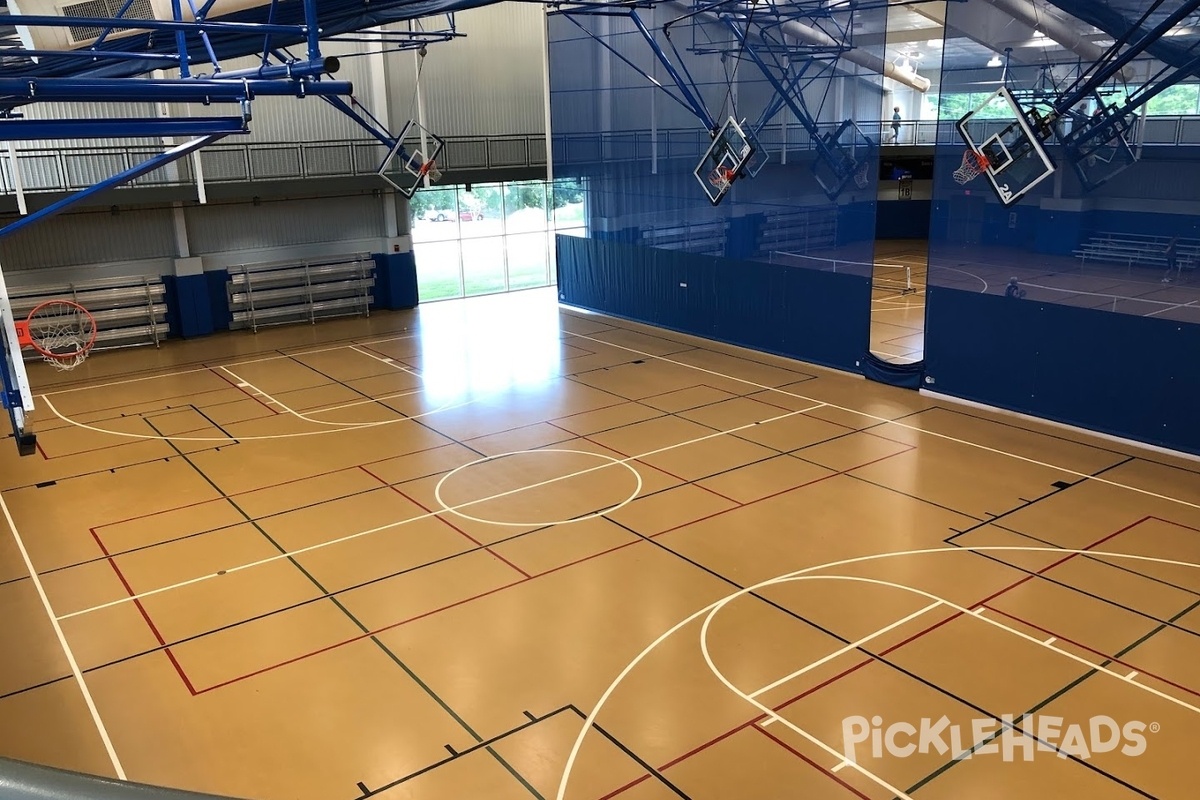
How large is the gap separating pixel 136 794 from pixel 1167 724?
8.53 m

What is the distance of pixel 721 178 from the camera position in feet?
67.1

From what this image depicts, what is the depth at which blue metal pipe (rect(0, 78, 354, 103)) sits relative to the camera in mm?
7902

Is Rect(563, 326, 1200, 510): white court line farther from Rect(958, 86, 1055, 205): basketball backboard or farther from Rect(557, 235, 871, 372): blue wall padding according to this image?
Rect(958, 86, 1055, 205): basketball backboard

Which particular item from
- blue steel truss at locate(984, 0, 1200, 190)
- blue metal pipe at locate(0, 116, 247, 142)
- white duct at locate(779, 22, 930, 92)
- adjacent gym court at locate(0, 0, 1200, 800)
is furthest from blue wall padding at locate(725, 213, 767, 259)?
blue metal pipe at locate(0, 116, 247, 142)

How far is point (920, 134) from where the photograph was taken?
35.7m

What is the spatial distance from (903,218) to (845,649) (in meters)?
30.6

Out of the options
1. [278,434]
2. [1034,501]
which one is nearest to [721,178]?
[278,434]

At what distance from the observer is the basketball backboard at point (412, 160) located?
20708 mm

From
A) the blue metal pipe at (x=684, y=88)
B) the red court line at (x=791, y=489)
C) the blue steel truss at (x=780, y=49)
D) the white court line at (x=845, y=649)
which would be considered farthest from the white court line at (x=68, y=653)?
the blue metal pipe at (x=684, y=88)

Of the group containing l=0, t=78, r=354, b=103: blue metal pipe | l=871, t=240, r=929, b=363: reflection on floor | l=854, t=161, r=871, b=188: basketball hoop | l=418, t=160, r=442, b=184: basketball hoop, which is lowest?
l=871, t=240, r=929, b=363: reflection on floor

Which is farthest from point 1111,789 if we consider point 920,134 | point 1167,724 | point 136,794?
point 920,134

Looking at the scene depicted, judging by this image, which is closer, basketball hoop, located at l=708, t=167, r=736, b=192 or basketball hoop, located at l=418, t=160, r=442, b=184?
basketball hoop, located at l=708, t=167, r=736, b=192

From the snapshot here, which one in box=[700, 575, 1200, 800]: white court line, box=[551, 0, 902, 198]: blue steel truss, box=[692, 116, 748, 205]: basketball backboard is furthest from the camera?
box=[692, 116, 748, 205]: basketball backboard

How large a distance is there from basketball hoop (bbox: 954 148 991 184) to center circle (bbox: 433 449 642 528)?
23.9ft
